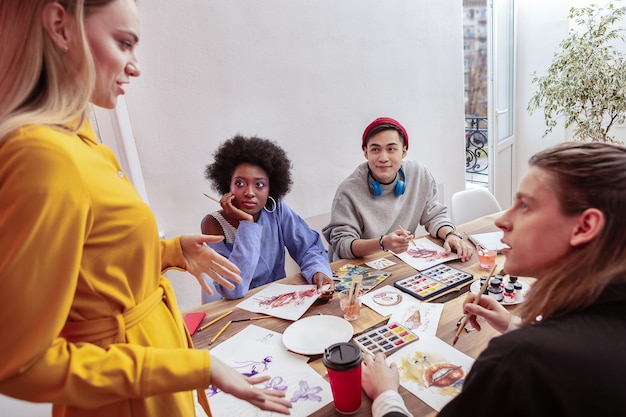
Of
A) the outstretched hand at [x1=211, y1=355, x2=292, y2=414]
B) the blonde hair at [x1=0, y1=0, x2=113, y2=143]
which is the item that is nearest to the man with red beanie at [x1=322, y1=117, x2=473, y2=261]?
the outstretched hand at [x1=211, y1=355, x2=292, y2=414]

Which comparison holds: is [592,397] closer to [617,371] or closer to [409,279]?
[617,371]

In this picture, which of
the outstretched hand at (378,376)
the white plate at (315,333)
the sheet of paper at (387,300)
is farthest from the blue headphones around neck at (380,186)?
the outstretched hand at (378,376)

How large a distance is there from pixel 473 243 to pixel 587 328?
4.14 ft

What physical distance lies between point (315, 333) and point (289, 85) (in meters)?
1.89

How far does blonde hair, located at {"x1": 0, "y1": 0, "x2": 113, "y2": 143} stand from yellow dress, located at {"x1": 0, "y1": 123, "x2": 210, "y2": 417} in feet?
0.18

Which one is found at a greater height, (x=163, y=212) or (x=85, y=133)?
(x=85, y=133)

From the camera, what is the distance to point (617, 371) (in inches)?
23.4

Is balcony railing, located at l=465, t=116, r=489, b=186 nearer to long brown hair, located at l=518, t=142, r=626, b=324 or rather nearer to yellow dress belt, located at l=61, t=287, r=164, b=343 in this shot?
long brown hair, located at l=518, t=142, r=626, b=324

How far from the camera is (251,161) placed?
186 centimetres

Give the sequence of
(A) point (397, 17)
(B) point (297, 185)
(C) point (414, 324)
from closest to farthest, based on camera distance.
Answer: (C) point (414, 324) → (B) point (297, 185) → (A) point (397, 17)

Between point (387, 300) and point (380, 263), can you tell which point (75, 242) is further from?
→ point (380, 263)

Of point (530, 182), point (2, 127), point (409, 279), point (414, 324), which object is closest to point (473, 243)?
point (409, 279)

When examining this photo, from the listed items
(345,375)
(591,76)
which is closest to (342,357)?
(345,375)

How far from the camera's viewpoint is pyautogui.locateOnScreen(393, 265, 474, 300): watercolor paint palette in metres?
1.39
